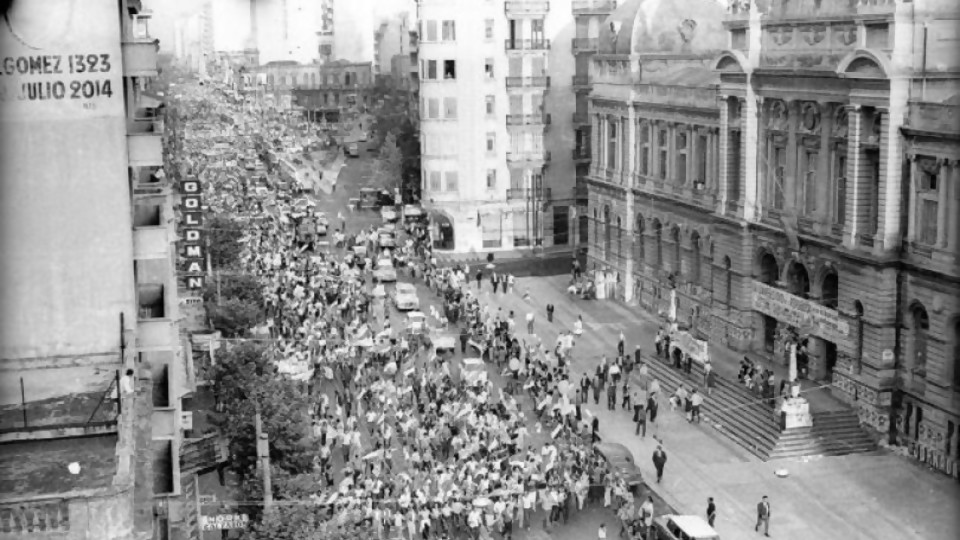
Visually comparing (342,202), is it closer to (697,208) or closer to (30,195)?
(697,208)

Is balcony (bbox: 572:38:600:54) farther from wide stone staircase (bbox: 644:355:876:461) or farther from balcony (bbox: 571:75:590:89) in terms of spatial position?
wide stone staircase (bbox: 644:355:876:461)

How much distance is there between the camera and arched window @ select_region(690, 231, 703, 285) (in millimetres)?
64188

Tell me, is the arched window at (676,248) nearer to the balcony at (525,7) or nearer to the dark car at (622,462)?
the dark car at (622,462)

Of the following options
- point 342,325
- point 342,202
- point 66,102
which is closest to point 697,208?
point 342,325

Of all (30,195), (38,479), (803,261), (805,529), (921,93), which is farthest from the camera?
(803,261)

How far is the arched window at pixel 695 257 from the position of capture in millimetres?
64188

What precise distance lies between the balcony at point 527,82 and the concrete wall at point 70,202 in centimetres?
6256

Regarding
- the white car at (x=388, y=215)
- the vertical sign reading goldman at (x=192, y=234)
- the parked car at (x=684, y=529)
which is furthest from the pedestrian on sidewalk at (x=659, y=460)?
the white car at (x=388, y=215)

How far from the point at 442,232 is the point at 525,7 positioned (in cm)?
1597

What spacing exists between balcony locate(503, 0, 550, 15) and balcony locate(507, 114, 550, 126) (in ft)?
22.1

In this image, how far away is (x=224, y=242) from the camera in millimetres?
70750

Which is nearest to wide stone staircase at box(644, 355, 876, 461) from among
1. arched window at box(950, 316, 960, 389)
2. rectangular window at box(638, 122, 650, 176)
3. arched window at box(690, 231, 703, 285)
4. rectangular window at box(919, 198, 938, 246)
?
arched window at box(950, 316, 960, 389)

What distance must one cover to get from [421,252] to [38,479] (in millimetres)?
68958

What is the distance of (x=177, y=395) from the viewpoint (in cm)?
3409
